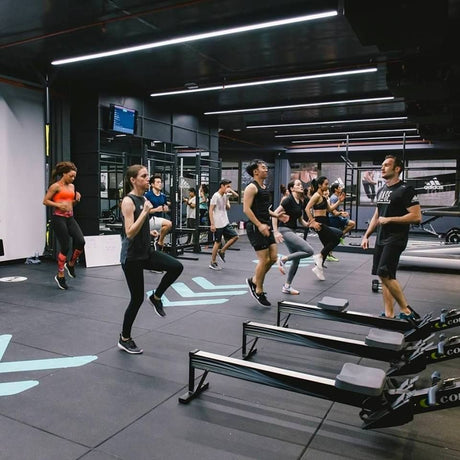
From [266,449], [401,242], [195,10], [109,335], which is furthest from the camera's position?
[195,10]

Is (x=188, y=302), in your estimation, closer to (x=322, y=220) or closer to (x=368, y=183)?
(x=322, y=220)

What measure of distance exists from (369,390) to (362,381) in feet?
0.21

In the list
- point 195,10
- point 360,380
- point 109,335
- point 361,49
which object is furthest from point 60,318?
point 361,49

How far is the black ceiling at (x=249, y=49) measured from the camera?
414cm

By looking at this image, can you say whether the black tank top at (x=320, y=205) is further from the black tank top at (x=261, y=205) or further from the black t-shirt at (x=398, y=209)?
the black t-shirt at (x=398, y=209)

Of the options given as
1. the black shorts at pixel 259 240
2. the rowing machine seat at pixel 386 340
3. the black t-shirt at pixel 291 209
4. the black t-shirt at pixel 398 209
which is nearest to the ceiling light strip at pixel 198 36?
the black t-shirt at pixel 291 209

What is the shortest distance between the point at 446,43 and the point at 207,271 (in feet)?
16.0

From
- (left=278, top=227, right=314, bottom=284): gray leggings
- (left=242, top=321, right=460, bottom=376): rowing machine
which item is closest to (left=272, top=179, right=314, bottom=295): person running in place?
(left=278, top=227, right=314, bottom=284): gray leggings

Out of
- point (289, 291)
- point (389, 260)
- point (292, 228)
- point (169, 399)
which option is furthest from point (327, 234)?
point (169, 399)

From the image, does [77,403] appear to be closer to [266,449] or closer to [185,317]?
[266,449]

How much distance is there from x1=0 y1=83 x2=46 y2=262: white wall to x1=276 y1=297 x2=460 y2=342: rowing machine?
560 centimetres

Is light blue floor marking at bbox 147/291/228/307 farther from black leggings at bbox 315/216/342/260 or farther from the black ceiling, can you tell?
the black ceiling

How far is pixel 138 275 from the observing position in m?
3.18

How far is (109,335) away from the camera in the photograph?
3.71 metres
